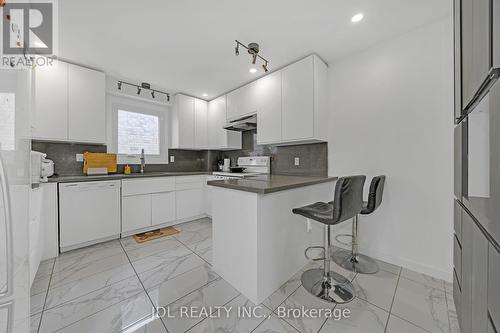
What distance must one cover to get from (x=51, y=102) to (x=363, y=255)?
4.30m

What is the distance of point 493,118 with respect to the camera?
0.57 m

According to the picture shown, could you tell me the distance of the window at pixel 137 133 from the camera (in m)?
3.14

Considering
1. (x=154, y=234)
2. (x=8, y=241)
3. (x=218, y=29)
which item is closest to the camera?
(x=8, y=241)

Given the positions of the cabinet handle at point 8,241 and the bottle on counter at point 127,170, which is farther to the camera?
the bottle on counter at point 127,170

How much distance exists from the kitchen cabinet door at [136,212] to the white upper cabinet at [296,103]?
214 cm

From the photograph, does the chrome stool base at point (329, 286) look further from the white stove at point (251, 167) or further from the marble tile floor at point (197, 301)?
the white stove at point (251, 167)

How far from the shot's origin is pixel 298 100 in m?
2.33

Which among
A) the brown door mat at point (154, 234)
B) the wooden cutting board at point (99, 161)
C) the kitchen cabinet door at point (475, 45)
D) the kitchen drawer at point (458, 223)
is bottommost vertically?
the brown door mat at point (154, 234)

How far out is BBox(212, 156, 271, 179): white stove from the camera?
3.09 metres

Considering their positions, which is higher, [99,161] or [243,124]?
[243,124]

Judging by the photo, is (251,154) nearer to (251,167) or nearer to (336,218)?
(251,167)

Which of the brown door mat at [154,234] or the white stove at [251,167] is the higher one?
the white stove at [251,167]

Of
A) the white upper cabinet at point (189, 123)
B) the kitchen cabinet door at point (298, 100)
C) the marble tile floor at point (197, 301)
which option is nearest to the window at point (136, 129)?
the white upper cabinet at point (189, 123)

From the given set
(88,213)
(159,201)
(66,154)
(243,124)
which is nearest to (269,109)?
(243,124)
